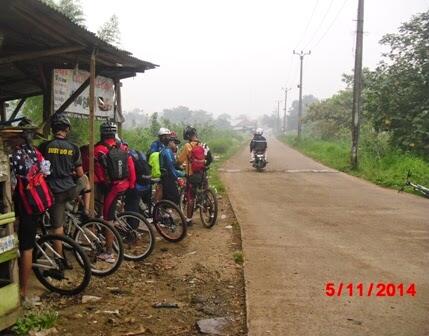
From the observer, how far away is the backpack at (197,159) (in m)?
8.29

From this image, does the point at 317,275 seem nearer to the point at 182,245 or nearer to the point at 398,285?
the point at 398,285

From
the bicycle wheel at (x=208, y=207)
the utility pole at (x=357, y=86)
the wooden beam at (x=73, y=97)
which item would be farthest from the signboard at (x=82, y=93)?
the utility pole at (x=357, y=86)

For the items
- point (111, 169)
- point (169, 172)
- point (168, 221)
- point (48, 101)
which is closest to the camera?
point (111, 169)

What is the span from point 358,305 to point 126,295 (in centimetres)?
247

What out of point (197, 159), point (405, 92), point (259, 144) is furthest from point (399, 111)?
point (197, 159)

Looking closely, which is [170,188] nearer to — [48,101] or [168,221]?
[168,221]

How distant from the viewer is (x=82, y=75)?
718cm

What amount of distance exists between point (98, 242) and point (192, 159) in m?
3.02

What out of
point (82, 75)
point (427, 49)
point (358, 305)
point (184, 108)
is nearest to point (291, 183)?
point (427, 49)

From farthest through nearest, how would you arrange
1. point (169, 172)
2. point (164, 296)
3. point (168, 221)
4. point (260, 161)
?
point (260, 161), point (169, 172), point (168, 221), point (164, 296)

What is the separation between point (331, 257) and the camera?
6.45 meters

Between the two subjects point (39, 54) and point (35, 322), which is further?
point (39, 54)

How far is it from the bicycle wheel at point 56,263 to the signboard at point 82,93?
236 centimetres

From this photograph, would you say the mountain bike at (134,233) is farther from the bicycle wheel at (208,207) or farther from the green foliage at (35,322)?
the green foliage at (35,322)
